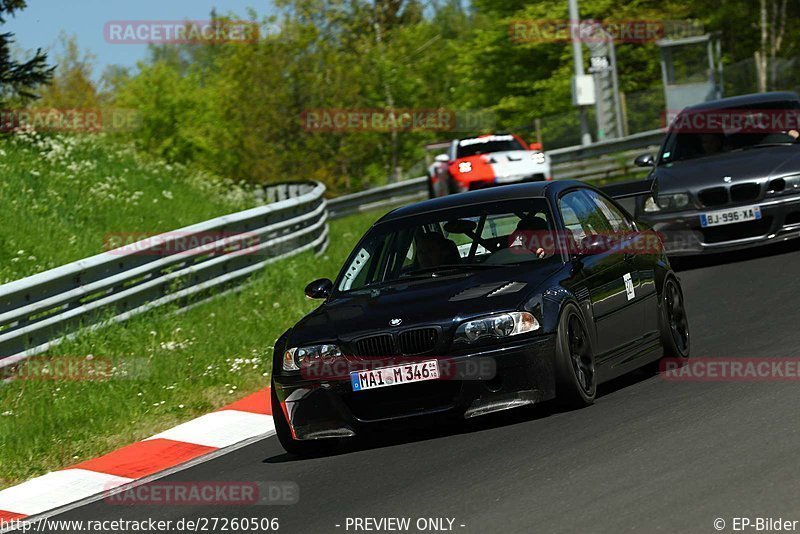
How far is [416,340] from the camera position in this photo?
7762 millimetres

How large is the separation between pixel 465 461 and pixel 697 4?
49830mm

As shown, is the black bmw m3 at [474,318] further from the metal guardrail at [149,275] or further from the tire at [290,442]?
the metal guardrail at [149,275]

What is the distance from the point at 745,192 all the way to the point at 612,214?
466 centimetres

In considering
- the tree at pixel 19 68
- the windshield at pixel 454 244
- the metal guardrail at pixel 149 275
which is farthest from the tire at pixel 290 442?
the tree at pixel 19 68

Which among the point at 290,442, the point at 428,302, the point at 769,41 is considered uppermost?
the point at 769,41

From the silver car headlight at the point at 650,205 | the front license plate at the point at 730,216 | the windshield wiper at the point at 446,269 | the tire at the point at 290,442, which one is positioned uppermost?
the windshield wiper at the point at 446,269

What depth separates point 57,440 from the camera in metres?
9.81

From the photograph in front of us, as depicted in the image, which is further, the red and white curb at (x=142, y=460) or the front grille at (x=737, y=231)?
the front grille at (x=737, y=231)

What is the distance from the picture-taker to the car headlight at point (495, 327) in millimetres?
7723

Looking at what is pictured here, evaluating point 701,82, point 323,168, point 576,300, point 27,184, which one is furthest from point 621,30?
point 576,300

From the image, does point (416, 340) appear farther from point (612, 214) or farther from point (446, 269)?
point (612, 214)

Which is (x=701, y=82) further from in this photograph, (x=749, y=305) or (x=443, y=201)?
(x=443, y=201)

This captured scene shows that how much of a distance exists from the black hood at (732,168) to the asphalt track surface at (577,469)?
4.59m

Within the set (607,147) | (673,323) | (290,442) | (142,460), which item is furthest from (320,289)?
(607,147)
